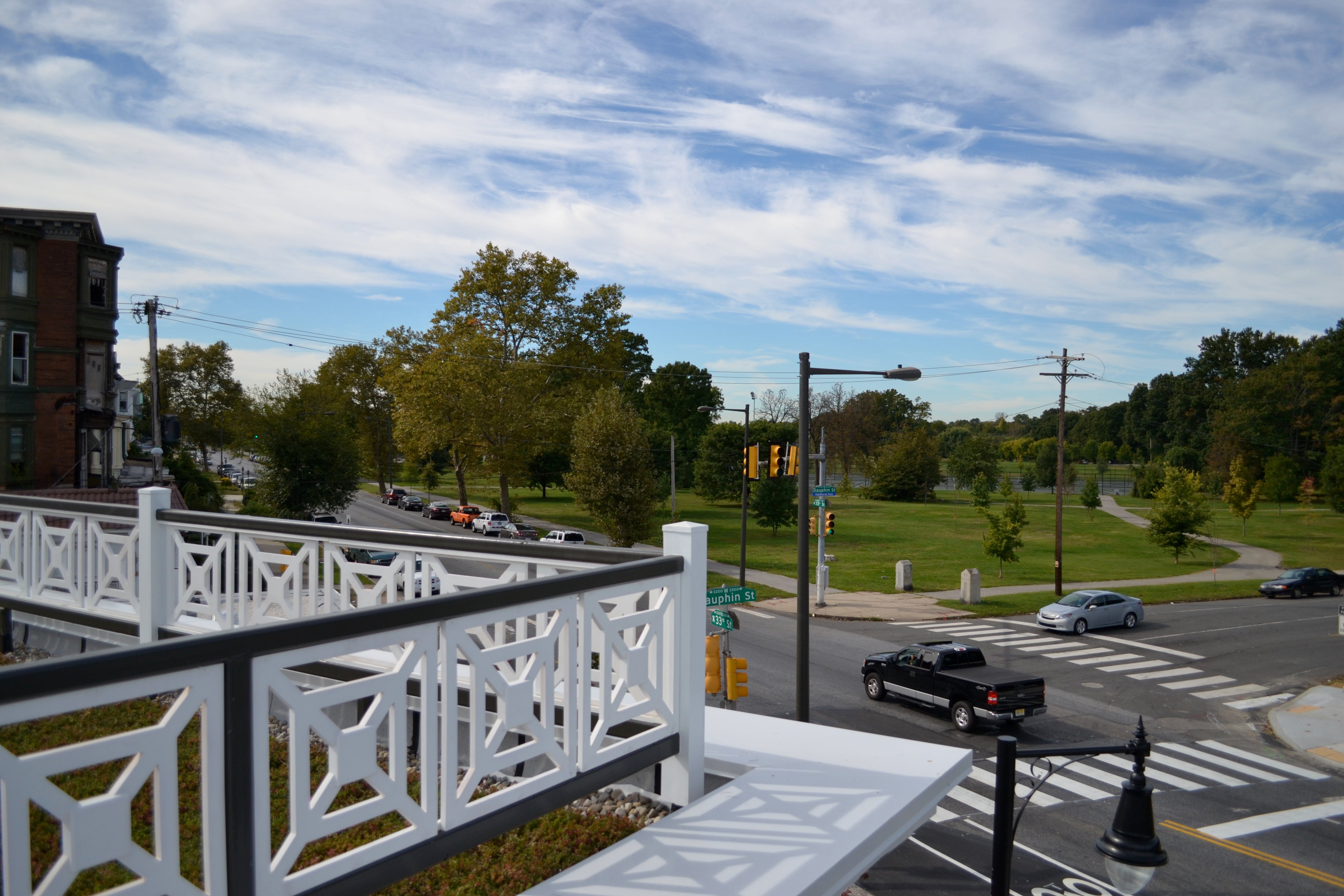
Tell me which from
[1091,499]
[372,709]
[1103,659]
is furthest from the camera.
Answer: [1091,499]

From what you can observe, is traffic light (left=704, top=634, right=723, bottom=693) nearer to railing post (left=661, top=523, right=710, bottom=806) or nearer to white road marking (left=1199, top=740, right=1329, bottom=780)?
railing post (left=661, top=523, right=710, bottom=806)

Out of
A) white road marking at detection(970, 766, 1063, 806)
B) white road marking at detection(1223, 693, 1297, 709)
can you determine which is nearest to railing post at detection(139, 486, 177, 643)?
white road marking at detection(970, 766, 1063, 806)

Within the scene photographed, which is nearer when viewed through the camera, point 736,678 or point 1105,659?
point 736,678

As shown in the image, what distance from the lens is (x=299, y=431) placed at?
49.6m

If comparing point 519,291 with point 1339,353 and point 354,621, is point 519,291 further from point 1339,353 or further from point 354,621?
point 1339,353

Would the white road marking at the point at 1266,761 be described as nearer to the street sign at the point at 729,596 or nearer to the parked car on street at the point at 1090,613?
the street sign at the point at 729,596

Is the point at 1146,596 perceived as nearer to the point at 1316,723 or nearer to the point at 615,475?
the point at 1316,723

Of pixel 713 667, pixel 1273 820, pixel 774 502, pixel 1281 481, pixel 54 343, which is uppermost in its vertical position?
pixel 54 343

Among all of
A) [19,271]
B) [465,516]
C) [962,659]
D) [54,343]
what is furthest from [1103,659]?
[465,516]

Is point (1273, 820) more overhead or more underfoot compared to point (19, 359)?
more underfoot

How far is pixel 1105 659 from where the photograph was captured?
26172 mm

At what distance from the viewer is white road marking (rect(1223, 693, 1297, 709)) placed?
70.8 feet

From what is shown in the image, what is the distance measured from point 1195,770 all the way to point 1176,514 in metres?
30.9

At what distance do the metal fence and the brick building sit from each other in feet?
101
